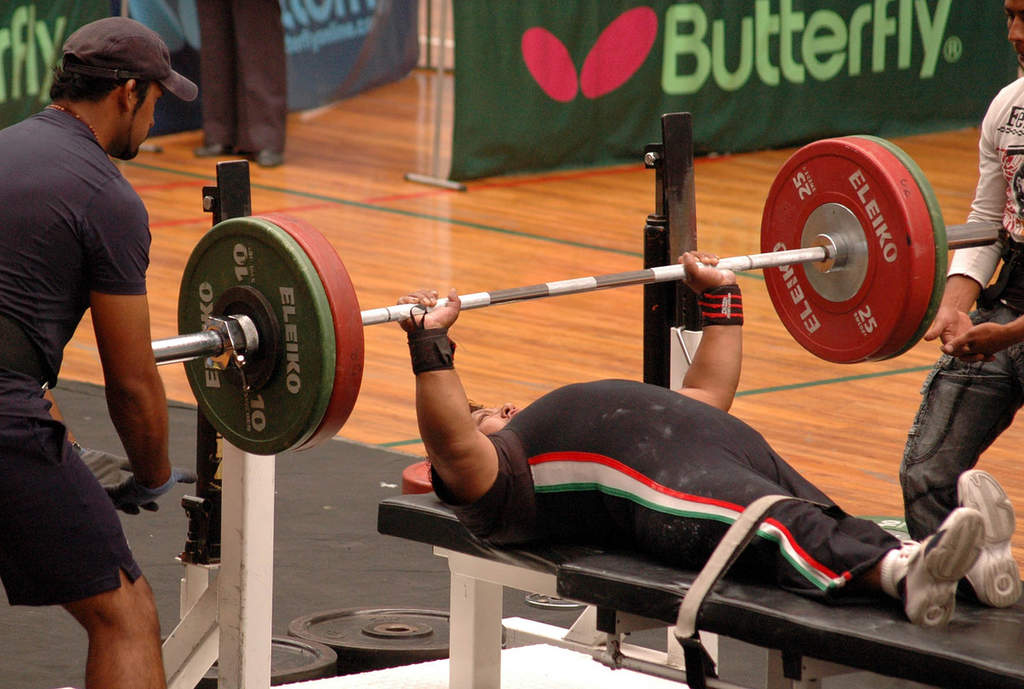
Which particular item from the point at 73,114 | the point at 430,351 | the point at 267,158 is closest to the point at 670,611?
the point at 430,351

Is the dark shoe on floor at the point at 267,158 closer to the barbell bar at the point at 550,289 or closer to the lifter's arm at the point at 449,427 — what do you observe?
the barbell bar at the point at 550,289

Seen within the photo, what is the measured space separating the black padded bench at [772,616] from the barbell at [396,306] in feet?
1.26

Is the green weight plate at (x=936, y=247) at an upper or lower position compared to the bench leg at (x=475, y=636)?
upper

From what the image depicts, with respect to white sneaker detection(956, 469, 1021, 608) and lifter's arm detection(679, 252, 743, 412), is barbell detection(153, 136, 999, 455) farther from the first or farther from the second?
white sneaker detection(956, 469, 1021, 608)

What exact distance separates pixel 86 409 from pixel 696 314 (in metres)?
2.29

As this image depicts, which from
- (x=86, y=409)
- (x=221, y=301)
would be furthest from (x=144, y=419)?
(x=86, y=409)

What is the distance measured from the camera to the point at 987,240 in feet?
10.5

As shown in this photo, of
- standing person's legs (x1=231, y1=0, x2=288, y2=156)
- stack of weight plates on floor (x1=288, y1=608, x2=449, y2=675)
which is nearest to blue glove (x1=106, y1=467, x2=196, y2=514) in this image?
stack of weight plates on floor (x1=288, y1=608, x2=449, y2=675)

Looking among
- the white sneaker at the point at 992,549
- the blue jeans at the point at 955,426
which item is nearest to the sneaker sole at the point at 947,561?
the white sneaker at the point at 992,549

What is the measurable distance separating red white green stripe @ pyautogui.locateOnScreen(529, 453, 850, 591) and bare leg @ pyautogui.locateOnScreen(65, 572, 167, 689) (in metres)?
0.69

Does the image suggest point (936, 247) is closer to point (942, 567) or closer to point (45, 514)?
point (942, 567)

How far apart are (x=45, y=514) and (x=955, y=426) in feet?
5.18

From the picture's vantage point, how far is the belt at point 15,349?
2.29 metres

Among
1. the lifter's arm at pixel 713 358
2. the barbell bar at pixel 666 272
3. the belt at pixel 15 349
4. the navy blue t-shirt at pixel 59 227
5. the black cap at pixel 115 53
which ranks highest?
the black cap at pixel 115 53
